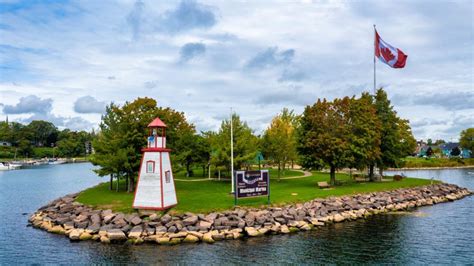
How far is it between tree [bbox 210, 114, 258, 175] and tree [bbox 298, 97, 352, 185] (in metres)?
6.61

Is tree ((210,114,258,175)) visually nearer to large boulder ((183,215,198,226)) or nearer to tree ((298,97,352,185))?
tree ((298,97,352,185))

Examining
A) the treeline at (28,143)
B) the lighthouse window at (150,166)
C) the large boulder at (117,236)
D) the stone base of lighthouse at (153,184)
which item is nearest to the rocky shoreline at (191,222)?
the large boulder at (117,236)

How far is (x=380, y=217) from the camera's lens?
37344mm

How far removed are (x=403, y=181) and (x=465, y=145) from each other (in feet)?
345

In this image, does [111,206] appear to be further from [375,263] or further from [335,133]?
[335,133]

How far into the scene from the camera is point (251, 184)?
35656 millimetres

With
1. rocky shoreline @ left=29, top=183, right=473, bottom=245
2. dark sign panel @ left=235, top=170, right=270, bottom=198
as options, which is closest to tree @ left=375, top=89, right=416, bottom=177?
rocky shoreline @ left=29, top=183, right=473, bottom=245

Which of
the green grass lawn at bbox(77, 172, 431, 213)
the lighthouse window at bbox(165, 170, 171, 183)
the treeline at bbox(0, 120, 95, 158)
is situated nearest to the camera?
the lighthouse window at bbox(165, 170, 171, 183)

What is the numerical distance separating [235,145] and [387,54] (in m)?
23.6

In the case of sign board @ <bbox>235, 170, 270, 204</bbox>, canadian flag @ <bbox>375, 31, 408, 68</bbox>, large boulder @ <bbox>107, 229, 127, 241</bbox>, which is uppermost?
canadian flag @ <bbox>375, 31, 408, 68</bbox>

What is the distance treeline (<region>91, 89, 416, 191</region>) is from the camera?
42625 millimetres

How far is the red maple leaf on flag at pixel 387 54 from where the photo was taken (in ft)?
172

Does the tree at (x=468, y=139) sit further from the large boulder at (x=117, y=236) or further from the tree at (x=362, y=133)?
the large boulder at (x=117, y=236)

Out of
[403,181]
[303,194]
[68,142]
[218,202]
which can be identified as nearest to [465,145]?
[403,181]
